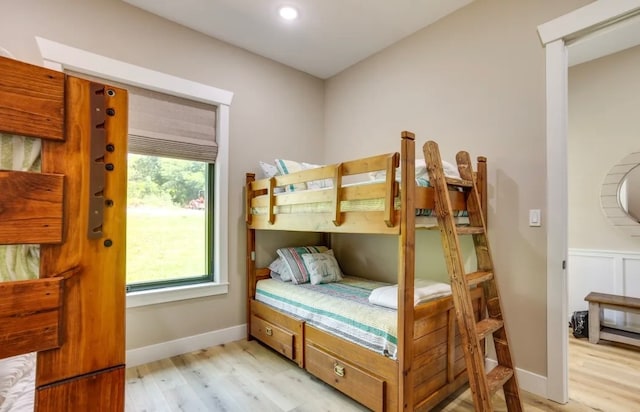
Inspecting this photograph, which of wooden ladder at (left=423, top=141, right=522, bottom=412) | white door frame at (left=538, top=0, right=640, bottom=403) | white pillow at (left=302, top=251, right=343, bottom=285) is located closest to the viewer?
wooden ladder at (left=423, top=141, right=522, bottom=412)

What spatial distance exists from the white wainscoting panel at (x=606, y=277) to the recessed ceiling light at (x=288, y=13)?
3.67 metres

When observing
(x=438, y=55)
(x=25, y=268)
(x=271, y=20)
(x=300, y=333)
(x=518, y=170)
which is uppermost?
(x=271, y=20)

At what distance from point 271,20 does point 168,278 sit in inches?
92.6

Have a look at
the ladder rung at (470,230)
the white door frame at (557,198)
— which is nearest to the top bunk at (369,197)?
the ladder rung at (470,230)

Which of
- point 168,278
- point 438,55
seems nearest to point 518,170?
point 438,55

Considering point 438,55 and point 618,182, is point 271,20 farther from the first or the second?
point 618,182

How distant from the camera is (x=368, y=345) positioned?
1831 millimetres

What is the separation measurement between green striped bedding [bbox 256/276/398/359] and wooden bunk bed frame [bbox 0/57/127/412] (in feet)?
4.38

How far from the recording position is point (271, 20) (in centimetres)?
263

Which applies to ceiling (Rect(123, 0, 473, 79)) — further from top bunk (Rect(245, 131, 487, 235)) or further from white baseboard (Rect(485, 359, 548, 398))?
white baseboard (Rect(485, 359, 548, 398))

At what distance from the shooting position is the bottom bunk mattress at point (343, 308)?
5.84ft

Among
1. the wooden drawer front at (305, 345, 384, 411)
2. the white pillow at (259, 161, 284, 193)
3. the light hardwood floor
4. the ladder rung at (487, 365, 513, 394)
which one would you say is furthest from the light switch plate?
the white pillow at (259, 161, 284, 193)

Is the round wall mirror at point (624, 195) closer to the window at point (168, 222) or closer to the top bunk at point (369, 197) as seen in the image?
the top bunk at point (369, 197)

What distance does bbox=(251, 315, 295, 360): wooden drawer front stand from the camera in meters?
2.40
